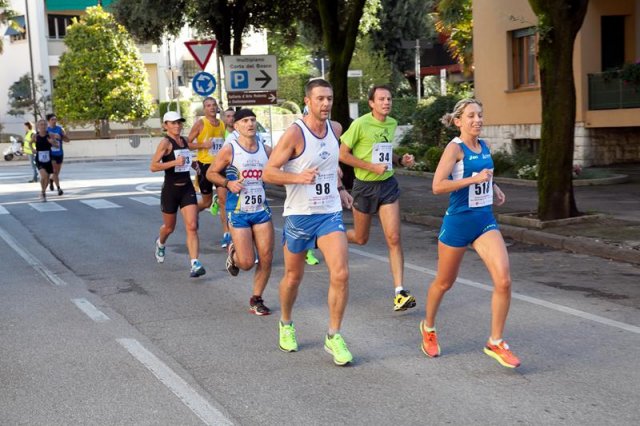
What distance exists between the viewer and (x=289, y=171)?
694cm

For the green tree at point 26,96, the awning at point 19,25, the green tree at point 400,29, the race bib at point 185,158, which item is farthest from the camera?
the green tree at point 400,29

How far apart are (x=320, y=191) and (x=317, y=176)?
11cm

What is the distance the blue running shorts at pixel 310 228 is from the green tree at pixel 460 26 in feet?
76.1

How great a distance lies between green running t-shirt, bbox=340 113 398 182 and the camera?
9.11 meters

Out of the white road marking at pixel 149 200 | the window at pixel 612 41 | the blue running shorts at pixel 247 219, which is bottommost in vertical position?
the white road marking at pixel 149 200

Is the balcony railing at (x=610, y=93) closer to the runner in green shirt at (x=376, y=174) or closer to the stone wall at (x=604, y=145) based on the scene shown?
the stone wall at (x=604, y=145)

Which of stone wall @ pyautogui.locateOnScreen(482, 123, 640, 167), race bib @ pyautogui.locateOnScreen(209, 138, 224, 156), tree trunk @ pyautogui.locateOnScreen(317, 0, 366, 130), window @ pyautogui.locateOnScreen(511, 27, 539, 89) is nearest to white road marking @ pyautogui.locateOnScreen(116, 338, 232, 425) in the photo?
race bib @ pyautogui.locateOnScreen(209, 138, 224, 156)

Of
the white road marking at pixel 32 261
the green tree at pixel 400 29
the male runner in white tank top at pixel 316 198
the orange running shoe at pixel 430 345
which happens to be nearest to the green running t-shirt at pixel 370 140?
the male runner in white tank top at pixel 316 198

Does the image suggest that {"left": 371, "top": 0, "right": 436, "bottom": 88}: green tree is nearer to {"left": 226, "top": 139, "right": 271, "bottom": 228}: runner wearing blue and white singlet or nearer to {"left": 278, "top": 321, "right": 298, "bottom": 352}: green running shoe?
{"left": 226, "top": 139, "right": 271, "bottom": 228}: runner wearing blue and white singlet

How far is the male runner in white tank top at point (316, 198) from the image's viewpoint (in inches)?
265

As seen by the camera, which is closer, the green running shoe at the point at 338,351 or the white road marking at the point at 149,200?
the green running shoe at the point at 338,351

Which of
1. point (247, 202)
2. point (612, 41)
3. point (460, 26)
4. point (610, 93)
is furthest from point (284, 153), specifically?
point (460, 26)

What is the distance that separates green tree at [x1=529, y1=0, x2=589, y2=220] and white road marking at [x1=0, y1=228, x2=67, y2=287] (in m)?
6.71

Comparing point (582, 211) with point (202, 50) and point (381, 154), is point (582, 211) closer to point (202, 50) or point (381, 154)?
point (381, 154)
